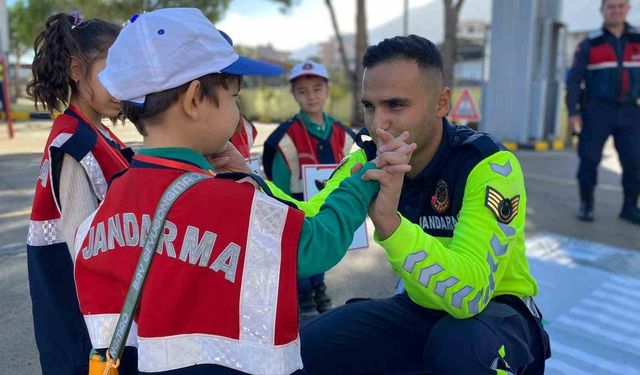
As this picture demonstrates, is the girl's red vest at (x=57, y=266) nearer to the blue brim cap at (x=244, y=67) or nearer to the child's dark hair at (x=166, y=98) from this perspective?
the child's dark hair at (x=166, y=98)

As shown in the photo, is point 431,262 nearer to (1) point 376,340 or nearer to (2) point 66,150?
(1) point 376,340

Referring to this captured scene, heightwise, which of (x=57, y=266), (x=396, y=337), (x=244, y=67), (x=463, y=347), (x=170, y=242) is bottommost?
(x=396, y=337)

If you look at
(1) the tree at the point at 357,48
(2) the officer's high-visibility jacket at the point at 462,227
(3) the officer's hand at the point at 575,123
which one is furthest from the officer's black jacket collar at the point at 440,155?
(1) the tree at the point at 357,48

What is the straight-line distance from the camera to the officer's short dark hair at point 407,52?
1993 millimetres

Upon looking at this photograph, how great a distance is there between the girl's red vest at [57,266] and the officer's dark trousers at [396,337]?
0.87 meters

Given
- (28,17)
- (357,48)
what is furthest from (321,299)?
(28,17)

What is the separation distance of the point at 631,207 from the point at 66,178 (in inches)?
218

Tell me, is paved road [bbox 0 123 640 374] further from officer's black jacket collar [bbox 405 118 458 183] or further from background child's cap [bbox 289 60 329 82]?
officer's black jacket collar [bbox 405 118 458 183]

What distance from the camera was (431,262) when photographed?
1651mm

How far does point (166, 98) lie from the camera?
130cm

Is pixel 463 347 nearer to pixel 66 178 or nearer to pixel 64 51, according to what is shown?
pixel 66 178

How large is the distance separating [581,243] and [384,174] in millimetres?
4018

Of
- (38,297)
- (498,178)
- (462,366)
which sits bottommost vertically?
(462,366)

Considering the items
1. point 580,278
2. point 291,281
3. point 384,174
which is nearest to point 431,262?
point 384,174
